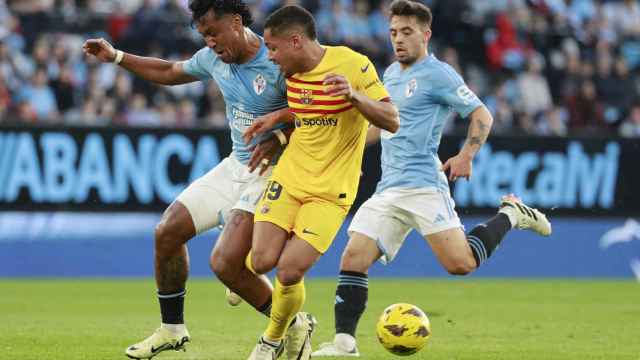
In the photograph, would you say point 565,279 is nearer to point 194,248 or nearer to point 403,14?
point 194,248

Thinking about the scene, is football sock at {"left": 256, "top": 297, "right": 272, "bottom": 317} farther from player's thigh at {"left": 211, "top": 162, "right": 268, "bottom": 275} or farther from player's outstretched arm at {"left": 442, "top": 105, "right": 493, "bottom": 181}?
player's outstretched arm at {"left": 442, "top": 105, "right": 493, "bottom": 181}

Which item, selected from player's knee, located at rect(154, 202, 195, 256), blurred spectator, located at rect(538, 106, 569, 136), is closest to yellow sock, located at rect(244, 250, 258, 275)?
player's knee, located at rect(154, 202, 195, 256)

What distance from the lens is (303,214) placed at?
8.09m

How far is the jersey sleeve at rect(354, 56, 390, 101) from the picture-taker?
793cm

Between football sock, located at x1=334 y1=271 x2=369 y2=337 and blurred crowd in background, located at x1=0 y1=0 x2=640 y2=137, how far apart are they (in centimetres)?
749

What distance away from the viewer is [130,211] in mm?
16266

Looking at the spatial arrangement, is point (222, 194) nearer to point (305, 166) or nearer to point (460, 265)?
point (305, 166)

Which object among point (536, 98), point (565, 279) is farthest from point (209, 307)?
point (536, 98)

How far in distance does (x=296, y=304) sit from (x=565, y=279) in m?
9.94

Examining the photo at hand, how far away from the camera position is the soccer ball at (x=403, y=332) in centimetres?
848

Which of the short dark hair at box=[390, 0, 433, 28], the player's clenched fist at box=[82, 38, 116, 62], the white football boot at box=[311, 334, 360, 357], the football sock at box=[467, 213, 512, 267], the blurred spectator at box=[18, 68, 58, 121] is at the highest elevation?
the short dark hair at box=[390, 0, 433, 28]

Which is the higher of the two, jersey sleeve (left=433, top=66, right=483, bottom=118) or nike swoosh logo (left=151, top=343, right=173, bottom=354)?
jersey sleeve (left=433, top=66, right=483, bottom=118)

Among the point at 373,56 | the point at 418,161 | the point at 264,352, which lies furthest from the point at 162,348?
the point at 373,56

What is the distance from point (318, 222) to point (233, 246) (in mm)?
619
